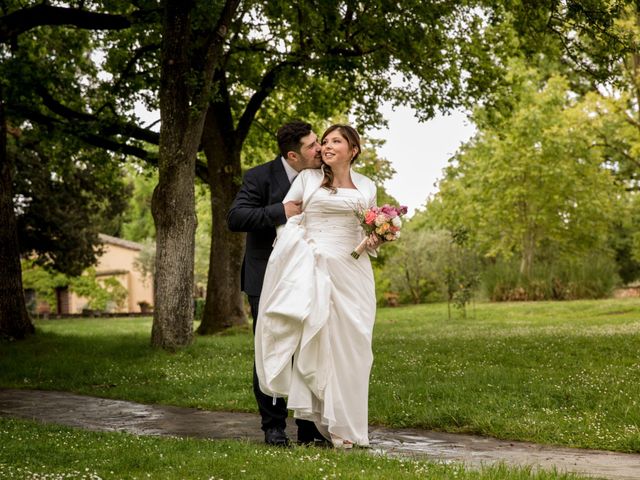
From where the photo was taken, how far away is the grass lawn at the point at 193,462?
16.7ft

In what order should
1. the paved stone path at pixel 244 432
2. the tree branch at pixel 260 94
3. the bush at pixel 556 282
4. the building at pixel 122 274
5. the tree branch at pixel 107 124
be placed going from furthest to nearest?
the building at pixel 122 274 → the bush at pixel 556 282 → the tree branch at pixel 107 124 → the tree branch at pixel 260 94 → the paved stone path at pixel 244 432

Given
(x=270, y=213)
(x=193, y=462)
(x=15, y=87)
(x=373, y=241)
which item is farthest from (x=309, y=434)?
(x=15, y=87)

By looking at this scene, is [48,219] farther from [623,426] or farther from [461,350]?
[623,426]

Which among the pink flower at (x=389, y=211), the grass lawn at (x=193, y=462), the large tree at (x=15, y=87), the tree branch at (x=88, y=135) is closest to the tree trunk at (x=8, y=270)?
the large tree at (x=15, y=87)

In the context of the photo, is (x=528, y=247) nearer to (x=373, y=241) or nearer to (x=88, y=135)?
(x=88, y=135)

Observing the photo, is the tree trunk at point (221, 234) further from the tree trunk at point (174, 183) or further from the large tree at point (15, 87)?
the tree trunk at point (174, 183)

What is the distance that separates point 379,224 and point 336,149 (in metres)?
0.76

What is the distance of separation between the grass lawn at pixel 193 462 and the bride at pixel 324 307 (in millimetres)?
495

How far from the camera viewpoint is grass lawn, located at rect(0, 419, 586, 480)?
510 centimetres

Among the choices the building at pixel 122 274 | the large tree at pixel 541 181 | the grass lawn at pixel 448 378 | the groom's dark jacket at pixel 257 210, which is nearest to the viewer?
the groom's dark jacket at pixel 257 210

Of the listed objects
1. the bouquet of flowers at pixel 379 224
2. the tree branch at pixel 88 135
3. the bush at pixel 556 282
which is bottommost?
the bush at pixel 556 282

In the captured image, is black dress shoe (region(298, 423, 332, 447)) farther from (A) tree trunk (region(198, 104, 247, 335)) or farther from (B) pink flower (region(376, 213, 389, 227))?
(A) tree trunk (region(198, 104, 247, 335))

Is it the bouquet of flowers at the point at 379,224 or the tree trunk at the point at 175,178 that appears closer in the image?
the bouquet of flowers at the point at 379,224

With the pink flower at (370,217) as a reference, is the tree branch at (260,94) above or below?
above
